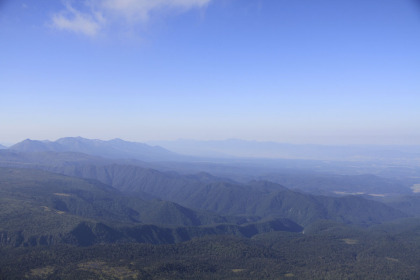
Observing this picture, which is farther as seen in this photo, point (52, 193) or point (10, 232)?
point (52, 193)

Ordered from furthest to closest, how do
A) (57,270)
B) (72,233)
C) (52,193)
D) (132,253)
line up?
(52,193) < (72,233) < (132,253) < (57,270)

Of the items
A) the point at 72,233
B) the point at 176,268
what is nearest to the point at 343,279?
the point at 176,268

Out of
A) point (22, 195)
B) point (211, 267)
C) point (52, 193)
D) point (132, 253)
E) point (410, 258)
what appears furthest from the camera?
point (52, 193)

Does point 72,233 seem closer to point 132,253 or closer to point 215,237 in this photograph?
point 132,253

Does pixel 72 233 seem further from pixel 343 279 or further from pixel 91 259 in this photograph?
pixel 343 279

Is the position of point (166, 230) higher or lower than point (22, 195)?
lower

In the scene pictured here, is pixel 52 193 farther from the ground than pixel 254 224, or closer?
farther from the ground

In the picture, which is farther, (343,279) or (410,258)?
(410,258)

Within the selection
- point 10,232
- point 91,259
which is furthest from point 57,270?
point 10,232

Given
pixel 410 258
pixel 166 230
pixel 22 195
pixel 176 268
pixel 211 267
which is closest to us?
pixel 176 268
